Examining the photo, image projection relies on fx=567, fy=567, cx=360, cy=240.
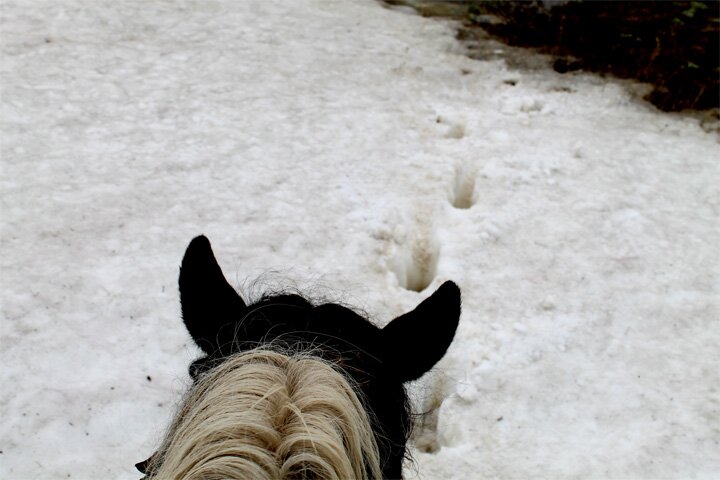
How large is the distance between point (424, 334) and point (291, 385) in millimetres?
414

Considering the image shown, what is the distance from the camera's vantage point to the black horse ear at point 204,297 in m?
1.63

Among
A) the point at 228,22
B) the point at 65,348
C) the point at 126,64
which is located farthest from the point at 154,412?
the point at 228,22

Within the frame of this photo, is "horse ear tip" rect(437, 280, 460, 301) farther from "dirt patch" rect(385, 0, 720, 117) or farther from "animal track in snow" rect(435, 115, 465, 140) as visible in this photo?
"dirt patch" rect(385, 0, 720, 117)

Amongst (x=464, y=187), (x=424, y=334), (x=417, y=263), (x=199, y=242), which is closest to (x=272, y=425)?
(x=424, y=334)

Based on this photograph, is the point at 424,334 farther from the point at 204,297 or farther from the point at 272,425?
the point at 204,297

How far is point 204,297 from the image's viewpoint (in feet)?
5.41

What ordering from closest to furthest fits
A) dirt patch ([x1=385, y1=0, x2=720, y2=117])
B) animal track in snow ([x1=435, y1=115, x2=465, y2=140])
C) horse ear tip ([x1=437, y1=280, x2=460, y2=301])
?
horse ear tip ([x1=437, y1=280, x2=460, y2=301]) < animal track in snow ([x1=435, y1=115, x2=465, y2=140]) < dirt patch ([x1=385, y1=0, x2=720, y2=117])

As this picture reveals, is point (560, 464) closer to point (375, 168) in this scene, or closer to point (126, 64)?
point (375, 168)

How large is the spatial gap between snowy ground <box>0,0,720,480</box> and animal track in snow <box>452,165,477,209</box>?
3 cm

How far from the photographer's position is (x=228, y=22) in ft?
23.2

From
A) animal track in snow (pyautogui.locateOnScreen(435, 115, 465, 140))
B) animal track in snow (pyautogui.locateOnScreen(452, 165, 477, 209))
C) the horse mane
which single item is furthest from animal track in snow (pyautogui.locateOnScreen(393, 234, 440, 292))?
the horse mane

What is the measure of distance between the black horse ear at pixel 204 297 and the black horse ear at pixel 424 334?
0.47m

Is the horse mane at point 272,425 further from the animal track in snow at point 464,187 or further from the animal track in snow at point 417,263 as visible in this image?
the animal track in snow at point 464,187

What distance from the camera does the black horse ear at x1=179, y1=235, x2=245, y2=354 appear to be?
1633mm
